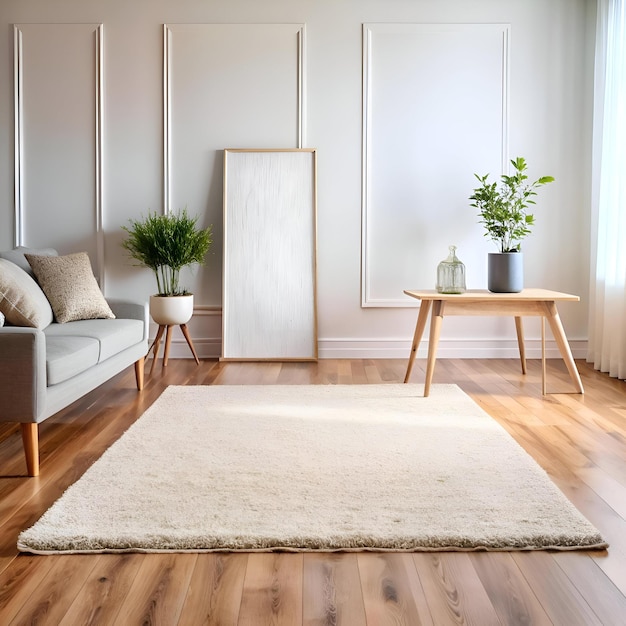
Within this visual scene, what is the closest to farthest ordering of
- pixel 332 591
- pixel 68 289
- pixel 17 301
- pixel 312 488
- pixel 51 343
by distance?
pixel 332 591 → pixel 312 488 → pixel 51 343 → pixel 17 301 → pixel 68 289

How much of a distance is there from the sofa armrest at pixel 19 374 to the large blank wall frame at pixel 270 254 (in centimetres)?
271

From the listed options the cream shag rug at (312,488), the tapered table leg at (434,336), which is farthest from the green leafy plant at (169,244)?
the tapered table leg at (434,336)

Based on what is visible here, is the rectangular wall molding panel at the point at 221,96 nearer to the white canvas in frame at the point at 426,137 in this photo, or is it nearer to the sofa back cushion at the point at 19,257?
the white canvas in frame at the point at 426,137

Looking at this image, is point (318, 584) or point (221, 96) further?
point (221, 96)

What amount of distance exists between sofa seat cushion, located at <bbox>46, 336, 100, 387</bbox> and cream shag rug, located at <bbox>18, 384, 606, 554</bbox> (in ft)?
1.17

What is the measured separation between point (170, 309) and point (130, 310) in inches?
26.5

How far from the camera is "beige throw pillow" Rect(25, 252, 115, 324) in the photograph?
3973 mm

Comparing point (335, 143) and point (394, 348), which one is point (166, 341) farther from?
point (335, 143)

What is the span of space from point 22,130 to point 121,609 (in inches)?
178

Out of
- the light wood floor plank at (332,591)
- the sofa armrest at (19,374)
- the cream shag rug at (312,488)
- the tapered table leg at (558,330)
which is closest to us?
the light wood floor plank at (332,591)

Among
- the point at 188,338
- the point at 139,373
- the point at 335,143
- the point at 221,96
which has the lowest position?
the point at 139,373

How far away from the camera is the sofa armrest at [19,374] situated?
2670 mm

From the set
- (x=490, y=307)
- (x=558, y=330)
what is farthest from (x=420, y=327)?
(x=558, y=330)

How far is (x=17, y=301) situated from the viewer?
11.3 ft
